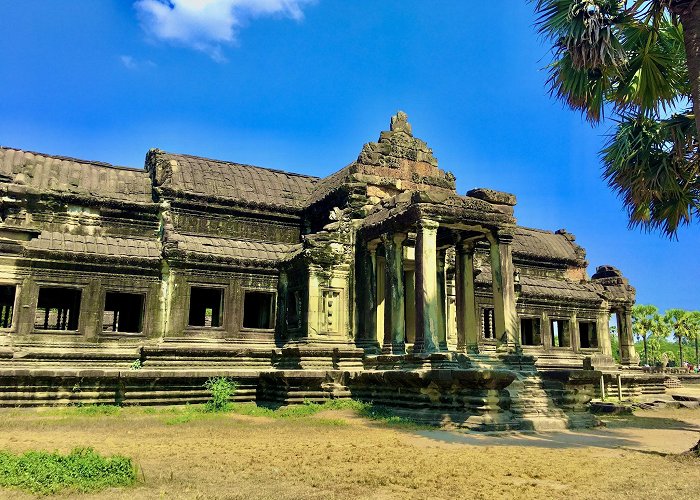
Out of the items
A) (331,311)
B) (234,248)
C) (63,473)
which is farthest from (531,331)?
(63,473)

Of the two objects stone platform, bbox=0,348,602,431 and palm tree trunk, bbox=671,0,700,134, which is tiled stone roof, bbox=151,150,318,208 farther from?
palm tree trunk, bbox=671,0,700,134

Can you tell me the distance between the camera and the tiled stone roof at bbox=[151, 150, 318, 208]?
1988 cm

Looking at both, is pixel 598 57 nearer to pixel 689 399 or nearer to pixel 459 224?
pixel 459 224

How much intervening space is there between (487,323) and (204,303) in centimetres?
1223

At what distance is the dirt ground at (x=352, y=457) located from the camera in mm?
6711

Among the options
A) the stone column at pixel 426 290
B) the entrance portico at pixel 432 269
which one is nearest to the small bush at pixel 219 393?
the entrance portico at pixel 432 269

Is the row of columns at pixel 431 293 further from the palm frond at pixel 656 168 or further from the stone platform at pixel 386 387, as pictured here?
the palm frond at pixel 656 168

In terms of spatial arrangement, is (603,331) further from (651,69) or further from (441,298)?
(651,69)

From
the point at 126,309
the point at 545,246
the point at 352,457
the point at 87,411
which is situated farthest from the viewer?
the point at 545,246

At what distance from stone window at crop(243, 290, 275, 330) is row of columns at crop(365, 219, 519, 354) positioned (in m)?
3.49

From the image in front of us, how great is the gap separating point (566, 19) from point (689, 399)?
59.3 ft

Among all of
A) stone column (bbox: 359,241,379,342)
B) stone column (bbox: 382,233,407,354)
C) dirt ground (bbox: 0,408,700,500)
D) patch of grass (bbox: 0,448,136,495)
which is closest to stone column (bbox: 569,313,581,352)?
dirt ground (bbox: 0,408,700,500)

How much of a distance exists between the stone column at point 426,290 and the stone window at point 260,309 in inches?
240

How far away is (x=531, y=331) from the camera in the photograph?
28.4 m
